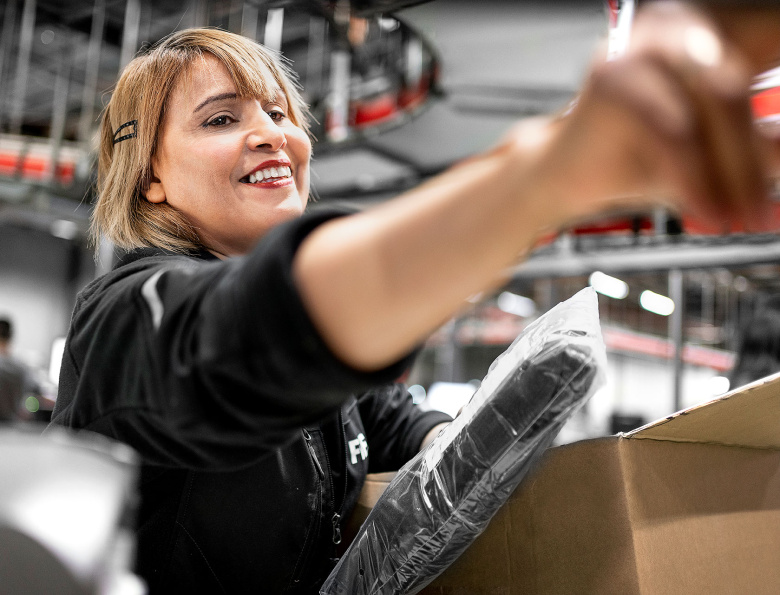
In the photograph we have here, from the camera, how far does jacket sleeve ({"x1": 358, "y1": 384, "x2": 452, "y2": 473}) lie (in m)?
1.25

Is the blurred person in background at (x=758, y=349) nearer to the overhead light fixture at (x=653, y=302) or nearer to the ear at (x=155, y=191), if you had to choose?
the ear at (x=155, y=191)

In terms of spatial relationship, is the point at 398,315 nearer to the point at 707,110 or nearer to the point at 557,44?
the point at 707,110

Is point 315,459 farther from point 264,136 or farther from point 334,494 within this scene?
point 264,136

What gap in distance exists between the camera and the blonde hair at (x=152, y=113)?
0.87 meters

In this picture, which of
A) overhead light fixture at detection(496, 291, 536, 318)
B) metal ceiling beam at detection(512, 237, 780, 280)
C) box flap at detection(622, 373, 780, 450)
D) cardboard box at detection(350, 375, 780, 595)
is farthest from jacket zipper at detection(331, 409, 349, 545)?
overhead light fixture at detection(496, 291, 536, 318)

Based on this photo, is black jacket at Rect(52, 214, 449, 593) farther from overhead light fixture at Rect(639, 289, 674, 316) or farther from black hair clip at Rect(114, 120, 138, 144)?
overhead light fixture at Rect(639, 289, 674, 316)

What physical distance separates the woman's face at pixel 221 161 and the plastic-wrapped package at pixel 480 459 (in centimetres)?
37

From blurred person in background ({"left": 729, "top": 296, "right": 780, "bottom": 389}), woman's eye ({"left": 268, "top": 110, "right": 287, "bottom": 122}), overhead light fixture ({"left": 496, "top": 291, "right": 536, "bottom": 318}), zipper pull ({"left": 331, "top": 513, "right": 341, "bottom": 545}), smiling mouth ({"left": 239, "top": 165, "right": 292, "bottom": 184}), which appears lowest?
overhead light fixture ({"left": 496, "top": 291, "right": 536, "bottom": 318})

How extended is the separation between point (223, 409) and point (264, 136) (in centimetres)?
48

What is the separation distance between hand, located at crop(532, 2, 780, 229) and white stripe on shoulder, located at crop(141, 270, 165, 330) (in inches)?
13.9

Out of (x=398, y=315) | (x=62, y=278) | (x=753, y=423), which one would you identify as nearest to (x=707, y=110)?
(x=398, y=315)

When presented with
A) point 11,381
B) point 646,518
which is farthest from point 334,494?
point 11,381

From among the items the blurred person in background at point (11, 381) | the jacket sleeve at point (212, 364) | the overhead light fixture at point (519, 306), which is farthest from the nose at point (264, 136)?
the overhead light fixture at point (519, 306)

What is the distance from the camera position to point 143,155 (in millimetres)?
891
